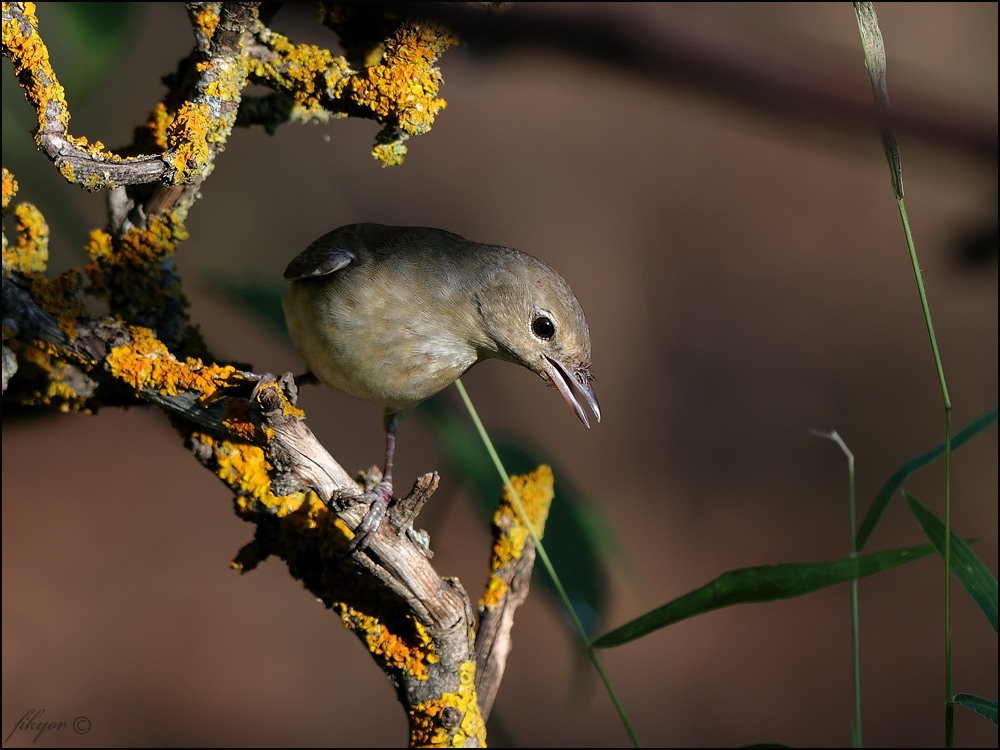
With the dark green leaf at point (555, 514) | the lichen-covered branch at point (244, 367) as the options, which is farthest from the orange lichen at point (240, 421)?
the dark green leaf at point (555, 514)

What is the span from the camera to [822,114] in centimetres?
34

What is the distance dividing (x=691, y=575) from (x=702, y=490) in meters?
0.23

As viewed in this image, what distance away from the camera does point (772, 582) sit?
0.76 m

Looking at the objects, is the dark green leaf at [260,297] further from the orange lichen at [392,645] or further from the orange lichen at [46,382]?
the orange lichen at [392,645]

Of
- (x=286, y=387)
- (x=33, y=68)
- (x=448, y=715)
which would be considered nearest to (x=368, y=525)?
(x=286, y=387)

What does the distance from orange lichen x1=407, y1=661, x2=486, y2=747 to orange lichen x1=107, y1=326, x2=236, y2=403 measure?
421mm

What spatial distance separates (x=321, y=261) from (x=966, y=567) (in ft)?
2.45

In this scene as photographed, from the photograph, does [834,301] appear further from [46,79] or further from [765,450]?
[46,79]

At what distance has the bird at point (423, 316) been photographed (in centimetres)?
88

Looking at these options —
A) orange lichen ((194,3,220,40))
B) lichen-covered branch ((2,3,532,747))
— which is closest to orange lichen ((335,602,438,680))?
lichen-covered branch ((2,3,532,747))

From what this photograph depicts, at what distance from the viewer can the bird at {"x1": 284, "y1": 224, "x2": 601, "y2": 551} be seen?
0.88 metres

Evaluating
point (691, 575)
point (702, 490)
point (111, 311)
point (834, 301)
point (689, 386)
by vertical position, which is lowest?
point (111, 311)

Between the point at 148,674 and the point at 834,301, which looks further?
the point at 834,301

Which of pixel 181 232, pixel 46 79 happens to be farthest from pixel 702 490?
pixel 46 79
